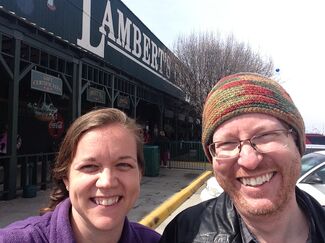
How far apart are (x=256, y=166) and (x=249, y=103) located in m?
0.27

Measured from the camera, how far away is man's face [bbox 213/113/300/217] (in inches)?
59.9

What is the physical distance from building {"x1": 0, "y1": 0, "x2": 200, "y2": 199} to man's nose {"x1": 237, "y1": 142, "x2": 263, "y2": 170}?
6820 mm

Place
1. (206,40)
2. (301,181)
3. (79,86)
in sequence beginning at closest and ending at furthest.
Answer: (301,181) → (79,86) → (206,40)

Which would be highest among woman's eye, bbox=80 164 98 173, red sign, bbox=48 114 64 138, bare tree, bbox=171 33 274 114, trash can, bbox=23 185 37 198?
bare tree, bbox=171 33 274 114

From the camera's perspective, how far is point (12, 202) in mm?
8109

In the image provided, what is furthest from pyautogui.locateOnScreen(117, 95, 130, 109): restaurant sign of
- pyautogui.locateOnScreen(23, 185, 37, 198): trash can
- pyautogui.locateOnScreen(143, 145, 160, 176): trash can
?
pyautogui.locateOnScreen(23, 185, 37, 198): trash can

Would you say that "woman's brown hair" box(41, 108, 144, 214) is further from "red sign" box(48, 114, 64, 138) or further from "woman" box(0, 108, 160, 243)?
"red sign" box(48, 114, 64, 138)

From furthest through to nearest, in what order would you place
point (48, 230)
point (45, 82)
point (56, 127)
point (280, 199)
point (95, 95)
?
1. point (95, 95)
2. point (56, 127)
3. point (45, 82)
4. point (48, 230)
5. point (280, 199)

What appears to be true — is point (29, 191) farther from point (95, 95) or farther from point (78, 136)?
point (78, 136)

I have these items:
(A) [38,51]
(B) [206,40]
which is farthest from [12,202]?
(B) [206,40]

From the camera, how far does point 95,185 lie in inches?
73.0

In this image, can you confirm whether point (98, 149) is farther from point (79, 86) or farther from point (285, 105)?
point (79, 86)

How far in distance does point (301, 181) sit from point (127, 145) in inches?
196

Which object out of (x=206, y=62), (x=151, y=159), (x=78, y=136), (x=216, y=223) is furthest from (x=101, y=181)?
A: (x=206, y=62)
